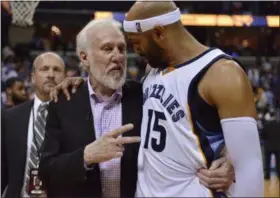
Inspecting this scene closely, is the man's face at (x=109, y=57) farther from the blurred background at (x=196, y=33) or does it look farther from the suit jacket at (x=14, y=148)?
the blurred background at (x=196, y=33)

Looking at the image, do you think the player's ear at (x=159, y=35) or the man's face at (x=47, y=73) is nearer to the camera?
the player's ear at (x=159, y=35)

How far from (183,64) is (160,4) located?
204mm

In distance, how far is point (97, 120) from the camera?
223 cm

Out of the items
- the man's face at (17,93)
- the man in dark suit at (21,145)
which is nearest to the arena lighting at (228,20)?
the man's face at (17,93)

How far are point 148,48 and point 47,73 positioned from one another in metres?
2.06

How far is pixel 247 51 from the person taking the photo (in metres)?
16.8

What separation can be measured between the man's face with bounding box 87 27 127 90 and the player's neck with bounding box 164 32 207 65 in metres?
0.38

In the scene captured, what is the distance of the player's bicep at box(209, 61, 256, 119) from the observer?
5.44ft

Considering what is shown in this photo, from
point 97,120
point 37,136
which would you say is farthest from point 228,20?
point 97,120

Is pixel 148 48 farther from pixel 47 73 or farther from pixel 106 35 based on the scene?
pixel 47 73

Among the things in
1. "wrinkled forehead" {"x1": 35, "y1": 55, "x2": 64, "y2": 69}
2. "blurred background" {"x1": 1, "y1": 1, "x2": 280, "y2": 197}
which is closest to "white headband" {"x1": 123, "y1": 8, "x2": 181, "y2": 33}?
"wrinkled forehead" {"x1": 35, "y1": 55, "x2": 64, "y2": 69}

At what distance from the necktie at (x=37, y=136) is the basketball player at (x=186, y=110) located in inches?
59.4

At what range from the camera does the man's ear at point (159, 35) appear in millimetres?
1800

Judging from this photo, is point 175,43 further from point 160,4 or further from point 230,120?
point 230,120
